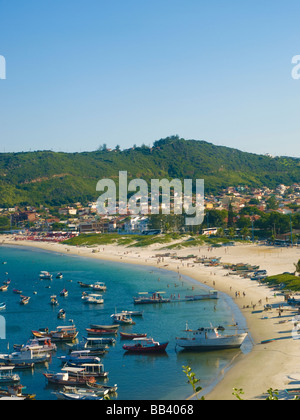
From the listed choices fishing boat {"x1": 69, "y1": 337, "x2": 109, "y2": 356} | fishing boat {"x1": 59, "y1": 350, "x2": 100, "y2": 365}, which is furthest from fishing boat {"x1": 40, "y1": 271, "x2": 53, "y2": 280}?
fishing boat {"x1": 59, "y1": 350, "x2": 100, "y2": 365}

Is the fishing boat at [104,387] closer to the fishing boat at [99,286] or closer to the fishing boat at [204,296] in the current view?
the fishing boat at [204,296]

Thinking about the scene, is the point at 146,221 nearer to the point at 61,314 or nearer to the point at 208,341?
the point at 61,314

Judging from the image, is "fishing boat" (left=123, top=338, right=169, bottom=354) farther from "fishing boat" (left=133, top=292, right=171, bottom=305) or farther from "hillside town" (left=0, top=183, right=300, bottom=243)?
"hillside town" (left=0, top=183, right=300, bottom=243)

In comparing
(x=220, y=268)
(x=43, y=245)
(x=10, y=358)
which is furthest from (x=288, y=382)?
(x=43, y=245)

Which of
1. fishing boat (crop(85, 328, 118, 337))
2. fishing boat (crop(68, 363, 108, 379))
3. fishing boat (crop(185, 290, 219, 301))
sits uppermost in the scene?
fishing boat (crop(185, 290, 219, 301))

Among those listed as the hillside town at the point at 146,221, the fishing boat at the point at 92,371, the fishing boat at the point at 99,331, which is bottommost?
the fishing boat at the point at 99,331

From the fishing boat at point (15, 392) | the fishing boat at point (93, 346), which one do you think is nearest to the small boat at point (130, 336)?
the fishing boat at point (93, 346)
